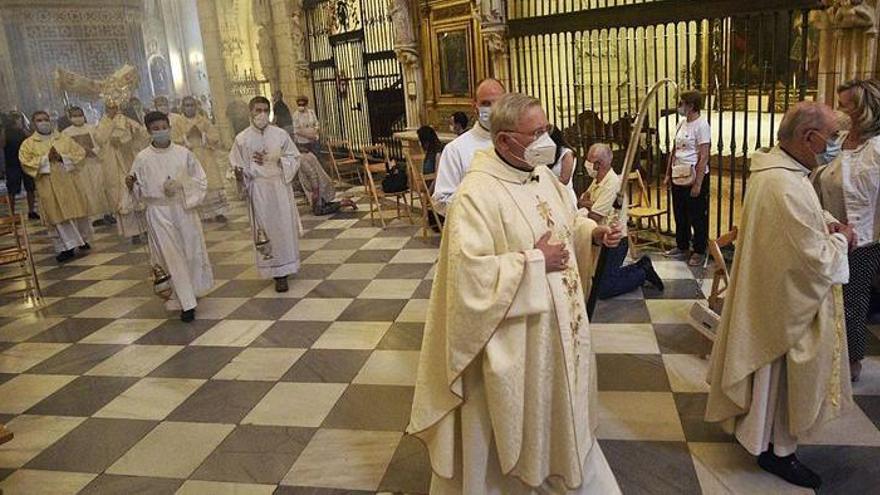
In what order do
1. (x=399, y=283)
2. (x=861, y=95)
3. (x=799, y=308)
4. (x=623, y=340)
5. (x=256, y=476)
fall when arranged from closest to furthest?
1. (x=799, y=308)
2. (x=256, y=476)
3. (x=861, y=95)
4. (x=623, y=340)
5. (x=399, y=283)

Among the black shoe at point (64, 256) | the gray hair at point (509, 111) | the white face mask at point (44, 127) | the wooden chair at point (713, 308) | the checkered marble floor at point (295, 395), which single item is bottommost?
the checkered marble floor at point (295, 395)

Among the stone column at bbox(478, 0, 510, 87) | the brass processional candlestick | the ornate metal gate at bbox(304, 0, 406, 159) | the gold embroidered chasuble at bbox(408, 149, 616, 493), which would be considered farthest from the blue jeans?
the ornate metal gate at bbox(304, 0, 406, 159)

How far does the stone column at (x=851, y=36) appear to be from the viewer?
500 centimetres

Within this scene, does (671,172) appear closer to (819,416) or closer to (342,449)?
(819,416)

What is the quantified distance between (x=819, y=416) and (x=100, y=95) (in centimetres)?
830

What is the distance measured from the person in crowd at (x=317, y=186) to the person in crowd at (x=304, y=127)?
515 millimetres

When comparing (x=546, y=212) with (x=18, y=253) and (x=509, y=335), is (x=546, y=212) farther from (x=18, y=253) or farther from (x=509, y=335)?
(x=18, y=253)

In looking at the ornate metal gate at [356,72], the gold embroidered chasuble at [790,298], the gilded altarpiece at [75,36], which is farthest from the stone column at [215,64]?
the gold embroidered chasuble at [790,298]

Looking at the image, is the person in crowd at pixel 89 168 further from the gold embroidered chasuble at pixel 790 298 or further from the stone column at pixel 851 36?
the stone column at pixel 851 36

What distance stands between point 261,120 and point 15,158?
6514mm

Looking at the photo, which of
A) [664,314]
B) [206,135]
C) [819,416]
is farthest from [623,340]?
[206,135]

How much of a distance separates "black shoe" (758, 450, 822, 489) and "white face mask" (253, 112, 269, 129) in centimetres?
455

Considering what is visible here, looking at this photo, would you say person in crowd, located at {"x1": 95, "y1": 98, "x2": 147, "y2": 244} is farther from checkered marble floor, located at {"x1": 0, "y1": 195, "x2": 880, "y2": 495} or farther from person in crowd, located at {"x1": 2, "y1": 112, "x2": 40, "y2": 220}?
checkered marble floor, located at {"x1": 0, "y1": 195, "x2": 880, "y2": 495}

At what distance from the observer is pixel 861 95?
3.22 metres
